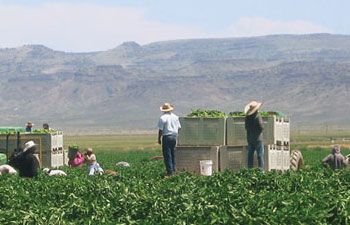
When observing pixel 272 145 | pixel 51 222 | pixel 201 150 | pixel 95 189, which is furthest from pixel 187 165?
pixel 51 222

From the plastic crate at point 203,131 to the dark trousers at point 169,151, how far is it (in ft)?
2.54

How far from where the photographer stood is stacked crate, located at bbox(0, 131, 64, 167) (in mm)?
31234

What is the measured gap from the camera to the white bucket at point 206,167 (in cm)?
2258

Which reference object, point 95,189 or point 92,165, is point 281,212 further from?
point 92,165

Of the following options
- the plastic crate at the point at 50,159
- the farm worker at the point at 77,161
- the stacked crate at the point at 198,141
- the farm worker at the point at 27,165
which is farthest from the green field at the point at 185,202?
the farm worker at the point at 77,161

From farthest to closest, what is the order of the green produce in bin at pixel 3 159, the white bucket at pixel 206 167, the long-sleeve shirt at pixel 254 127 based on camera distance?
1. the green produce in bin at pixel 3 159
2. the white bucket at pixel 206 167
3. the long-sleeve shirt at pixel 254 127

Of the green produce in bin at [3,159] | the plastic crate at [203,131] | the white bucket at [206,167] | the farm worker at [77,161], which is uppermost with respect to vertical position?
the plastic crate at [203,131]

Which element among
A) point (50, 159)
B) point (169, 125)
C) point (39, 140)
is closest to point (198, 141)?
point (169, 125)

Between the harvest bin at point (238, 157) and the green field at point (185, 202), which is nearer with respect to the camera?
the green field at point (185, 202)

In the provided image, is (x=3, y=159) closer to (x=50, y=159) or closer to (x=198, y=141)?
(x=50, y=159)

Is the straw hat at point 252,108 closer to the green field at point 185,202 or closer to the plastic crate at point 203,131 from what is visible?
the plastic crate at point 203,131

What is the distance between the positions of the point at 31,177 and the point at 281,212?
1113 cm

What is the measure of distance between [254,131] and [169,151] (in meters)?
2.21

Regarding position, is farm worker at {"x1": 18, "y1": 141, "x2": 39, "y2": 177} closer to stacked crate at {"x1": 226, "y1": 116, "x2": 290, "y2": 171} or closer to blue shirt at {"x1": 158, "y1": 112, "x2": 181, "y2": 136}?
blue shirt at {"x1": 158, "y1": 112, "x2": 181, "y2": 136}
